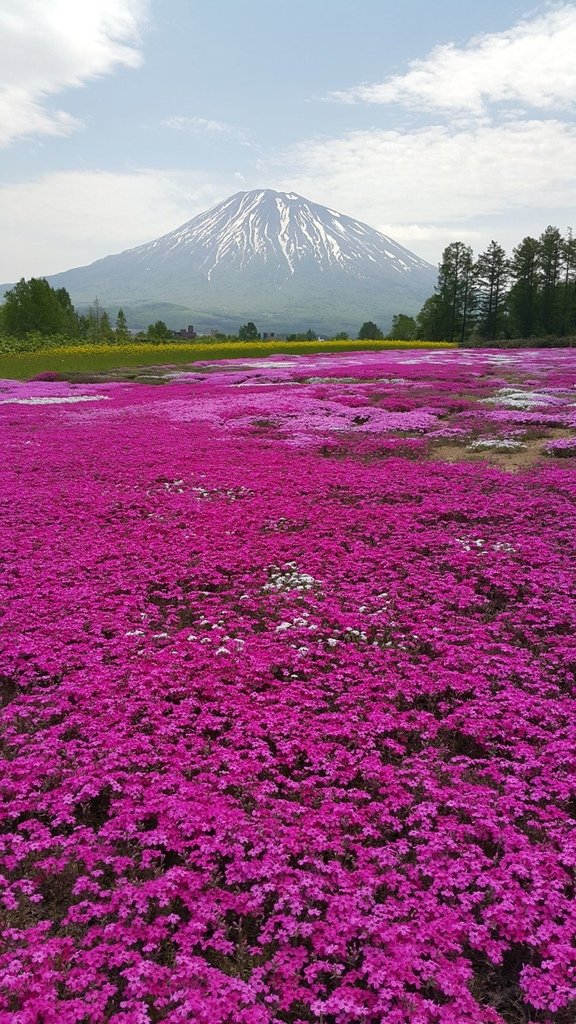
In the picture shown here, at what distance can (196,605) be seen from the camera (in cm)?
1038

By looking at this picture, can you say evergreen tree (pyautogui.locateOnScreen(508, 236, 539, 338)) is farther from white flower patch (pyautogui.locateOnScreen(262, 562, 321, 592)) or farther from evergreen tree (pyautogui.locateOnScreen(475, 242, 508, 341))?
white flower patch (pyautogui.locateOnScreen(262, 562, 321, 592))

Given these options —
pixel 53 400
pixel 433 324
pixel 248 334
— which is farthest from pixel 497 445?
pixel 248 334

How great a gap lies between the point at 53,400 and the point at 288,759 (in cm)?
3306

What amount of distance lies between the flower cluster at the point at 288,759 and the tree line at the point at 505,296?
290ft

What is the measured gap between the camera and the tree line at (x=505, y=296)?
95812 mm

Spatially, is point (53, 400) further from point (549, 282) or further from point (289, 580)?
point (549, 282)

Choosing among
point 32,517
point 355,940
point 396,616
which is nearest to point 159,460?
point 32,517

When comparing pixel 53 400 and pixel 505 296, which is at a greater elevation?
pixel 505 296

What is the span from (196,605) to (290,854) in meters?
5.26

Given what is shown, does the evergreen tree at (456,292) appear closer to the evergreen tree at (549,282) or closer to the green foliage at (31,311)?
the evergreen tree at (549,282)

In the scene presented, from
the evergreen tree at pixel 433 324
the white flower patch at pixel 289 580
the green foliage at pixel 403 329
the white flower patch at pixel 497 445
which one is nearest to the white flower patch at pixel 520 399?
the white flower patch at pixel 497 445

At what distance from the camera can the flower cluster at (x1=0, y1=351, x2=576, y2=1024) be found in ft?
15.1

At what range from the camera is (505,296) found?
101938mm

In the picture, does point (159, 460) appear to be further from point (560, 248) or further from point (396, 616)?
point (560, 248)
